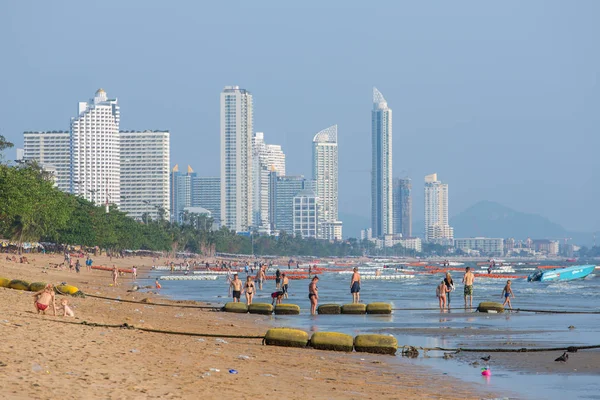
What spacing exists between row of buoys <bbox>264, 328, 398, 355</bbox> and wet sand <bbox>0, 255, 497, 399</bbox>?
Result: 0.34 meters

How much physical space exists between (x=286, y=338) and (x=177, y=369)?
6.15 metres

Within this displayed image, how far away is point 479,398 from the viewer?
610 inches

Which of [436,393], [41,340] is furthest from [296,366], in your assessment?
[41,340]

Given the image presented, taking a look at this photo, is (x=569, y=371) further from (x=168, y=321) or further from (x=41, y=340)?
(x=168, y=321)

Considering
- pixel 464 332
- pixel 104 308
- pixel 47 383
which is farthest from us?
pixel 104 308

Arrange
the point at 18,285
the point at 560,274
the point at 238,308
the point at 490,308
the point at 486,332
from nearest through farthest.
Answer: the point at 486,332, the point at 18,285, the point at 238,308, the point at 490,308, the point at 560,274

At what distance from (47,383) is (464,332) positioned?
1747 cm

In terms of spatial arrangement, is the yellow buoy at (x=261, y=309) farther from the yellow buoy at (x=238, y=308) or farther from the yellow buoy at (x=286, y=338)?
the yellow buoy at (x=286, y=338)

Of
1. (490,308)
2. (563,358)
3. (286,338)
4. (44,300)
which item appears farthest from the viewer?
(490,308)

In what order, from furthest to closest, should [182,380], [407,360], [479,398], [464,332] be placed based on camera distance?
[464,332]
[407,360]
[479,398]
[182,380]

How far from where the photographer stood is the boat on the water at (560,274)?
84812 mm

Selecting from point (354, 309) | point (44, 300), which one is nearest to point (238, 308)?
point (354, 309)

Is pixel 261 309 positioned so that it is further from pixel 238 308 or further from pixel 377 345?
pixel 377 345

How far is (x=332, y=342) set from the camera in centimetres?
2122
